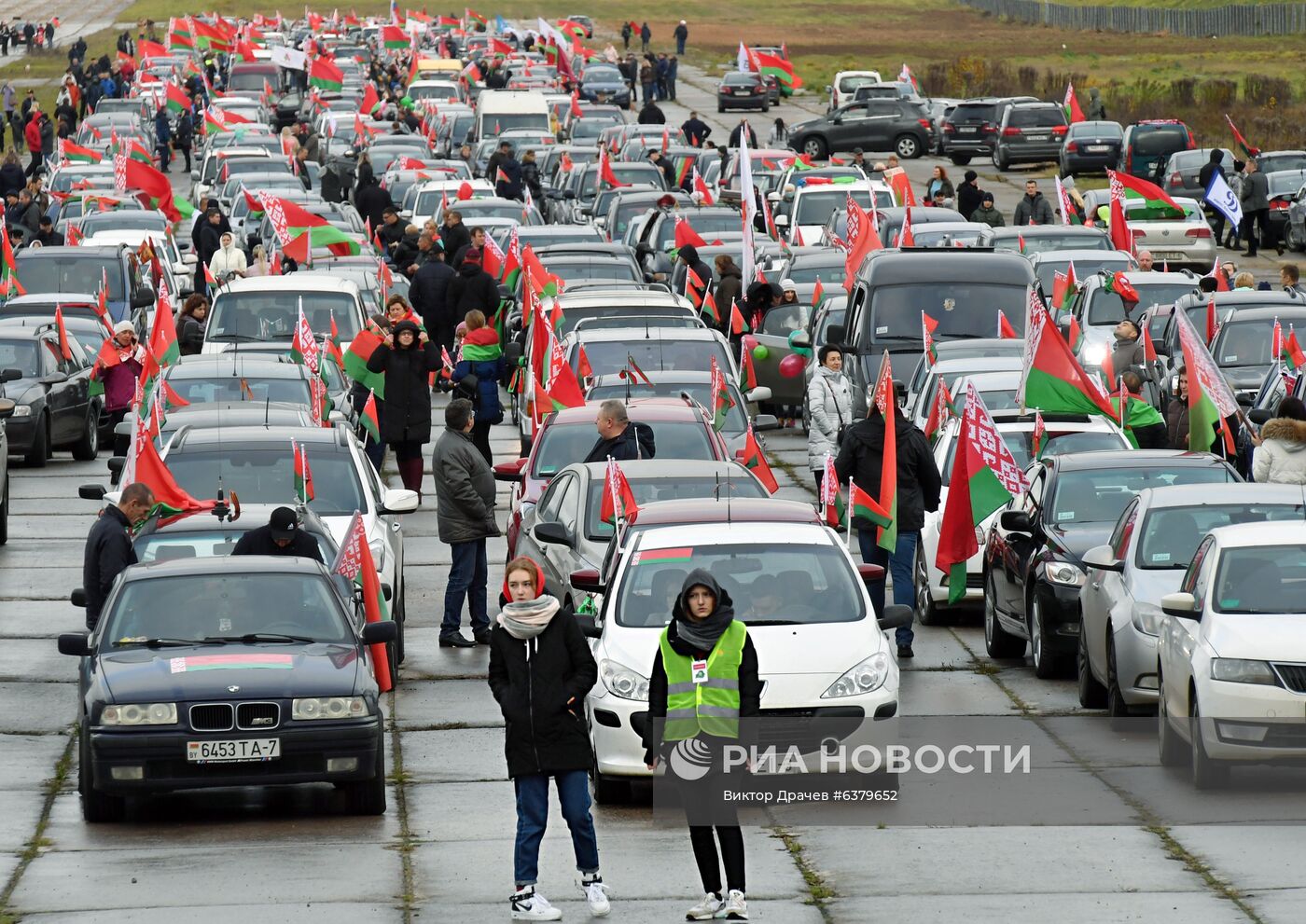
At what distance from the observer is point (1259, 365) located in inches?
961

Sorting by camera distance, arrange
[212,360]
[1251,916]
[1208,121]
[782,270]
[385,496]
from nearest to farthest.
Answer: [1251,916]
[385,496]
[212,360]
[782,270]
[1208,121]

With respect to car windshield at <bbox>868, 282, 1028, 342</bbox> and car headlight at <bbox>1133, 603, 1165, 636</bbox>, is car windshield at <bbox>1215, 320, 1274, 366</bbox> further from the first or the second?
car headlight at <bbox>1133, 603, 1165, 636</bbox>

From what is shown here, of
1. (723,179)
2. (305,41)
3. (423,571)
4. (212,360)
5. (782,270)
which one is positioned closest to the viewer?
(423,571)

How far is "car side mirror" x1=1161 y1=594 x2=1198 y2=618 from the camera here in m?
12.8

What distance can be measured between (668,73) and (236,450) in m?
65.4

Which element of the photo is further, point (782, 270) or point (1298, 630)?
point (782, 270)

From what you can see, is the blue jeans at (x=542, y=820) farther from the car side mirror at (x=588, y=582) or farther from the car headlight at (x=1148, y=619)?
the car headlight at (x=1148, y=619)

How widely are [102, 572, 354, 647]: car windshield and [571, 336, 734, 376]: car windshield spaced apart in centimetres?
942

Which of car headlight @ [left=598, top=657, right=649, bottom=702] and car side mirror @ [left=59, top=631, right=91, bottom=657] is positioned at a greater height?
car side mirror @ [left=59, top=631, right=91, bottom=657]

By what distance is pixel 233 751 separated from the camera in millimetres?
12406

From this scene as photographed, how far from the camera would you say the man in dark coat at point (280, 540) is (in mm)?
15016

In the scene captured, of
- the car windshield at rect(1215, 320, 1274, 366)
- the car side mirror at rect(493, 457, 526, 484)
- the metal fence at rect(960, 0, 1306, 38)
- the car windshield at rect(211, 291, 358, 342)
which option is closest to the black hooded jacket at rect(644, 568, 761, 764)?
the car side mirror at rect(493, 457, 526, 484)

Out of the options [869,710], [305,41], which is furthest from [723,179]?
[305,41]

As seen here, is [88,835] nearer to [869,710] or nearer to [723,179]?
[869,710]
